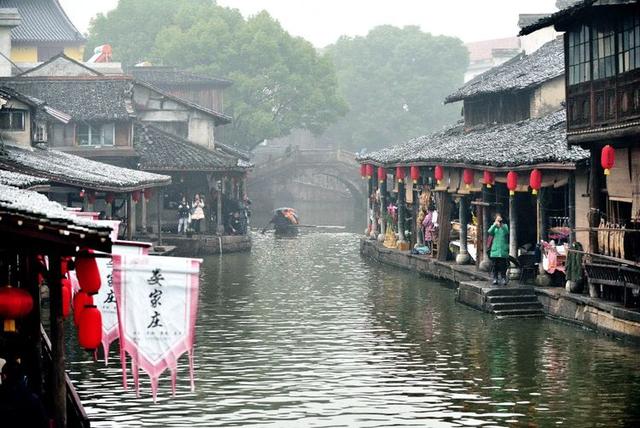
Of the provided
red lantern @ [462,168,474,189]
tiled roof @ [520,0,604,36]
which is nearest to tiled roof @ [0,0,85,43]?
red lantern @ [462,168,474,189]

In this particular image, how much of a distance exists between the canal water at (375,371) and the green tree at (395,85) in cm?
6741

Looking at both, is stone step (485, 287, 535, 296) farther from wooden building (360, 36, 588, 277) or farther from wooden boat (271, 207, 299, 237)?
wooden boat (271, 207, 299, 237)

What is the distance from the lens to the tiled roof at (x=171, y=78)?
73.7 metres

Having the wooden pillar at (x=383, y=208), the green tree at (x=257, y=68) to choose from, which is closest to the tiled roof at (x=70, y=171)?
the wooden pillar at (x=383, y=208)

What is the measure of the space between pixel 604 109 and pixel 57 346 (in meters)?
16.9

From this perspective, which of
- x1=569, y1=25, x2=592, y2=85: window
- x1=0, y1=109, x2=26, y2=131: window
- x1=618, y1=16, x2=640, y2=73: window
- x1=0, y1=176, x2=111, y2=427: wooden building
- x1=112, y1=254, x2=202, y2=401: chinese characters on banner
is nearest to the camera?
x1=0, y1=176, x2=111, y2=427: wooden building

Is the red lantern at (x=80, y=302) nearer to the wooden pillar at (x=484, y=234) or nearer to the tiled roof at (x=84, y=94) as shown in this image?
the wooden pillar at (x=484, y=234)

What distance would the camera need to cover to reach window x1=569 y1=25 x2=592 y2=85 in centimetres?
2777

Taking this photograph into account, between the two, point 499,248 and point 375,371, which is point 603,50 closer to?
point 499,248

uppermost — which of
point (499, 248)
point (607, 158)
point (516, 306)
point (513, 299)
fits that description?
point (607, 158)

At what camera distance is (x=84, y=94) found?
55562 millimetres

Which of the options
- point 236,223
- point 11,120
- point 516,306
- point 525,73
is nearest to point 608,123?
point 516,306

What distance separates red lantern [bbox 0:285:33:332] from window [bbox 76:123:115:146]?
41.7 m

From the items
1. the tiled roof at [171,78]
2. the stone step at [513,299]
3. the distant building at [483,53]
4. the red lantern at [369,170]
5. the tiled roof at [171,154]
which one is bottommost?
the stone step at [513,299]
